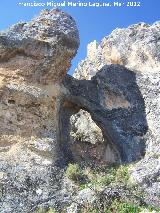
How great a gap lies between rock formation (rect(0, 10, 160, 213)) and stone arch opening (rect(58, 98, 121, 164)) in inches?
2.4

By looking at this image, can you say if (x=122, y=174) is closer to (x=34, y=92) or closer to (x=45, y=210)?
(x=45, y=210)

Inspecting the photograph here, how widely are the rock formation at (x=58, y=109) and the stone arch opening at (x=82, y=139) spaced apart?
2.4 inches

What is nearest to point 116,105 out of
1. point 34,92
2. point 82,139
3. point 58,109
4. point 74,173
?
point 58,109

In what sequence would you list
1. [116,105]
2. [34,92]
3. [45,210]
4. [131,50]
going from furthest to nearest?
[131,50] → [116,105] → [34,92] → [45,210]

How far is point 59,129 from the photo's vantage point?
24.7 metres

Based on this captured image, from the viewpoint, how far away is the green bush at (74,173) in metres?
21.2

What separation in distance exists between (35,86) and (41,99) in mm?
685

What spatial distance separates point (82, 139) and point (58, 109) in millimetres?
5422

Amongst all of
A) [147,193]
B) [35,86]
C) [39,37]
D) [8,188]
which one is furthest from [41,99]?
[147,193]

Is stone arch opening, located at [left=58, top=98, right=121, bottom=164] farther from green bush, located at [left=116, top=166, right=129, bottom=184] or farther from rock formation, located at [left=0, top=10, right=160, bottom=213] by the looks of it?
green bush, located at [left=116, top=166, right=129, bottom=184]

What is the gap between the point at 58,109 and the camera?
24797 mm

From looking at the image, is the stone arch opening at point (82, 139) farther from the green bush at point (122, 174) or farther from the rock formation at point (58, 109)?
the green bush at point (122, 174)

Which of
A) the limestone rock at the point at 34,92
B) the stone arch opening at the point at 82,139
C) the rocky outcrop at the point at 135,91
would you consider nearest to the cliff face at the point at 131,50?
the rocky outcrop at the point at 135,91

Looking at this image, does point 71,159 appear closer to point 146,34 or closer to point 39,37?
point 39,37
